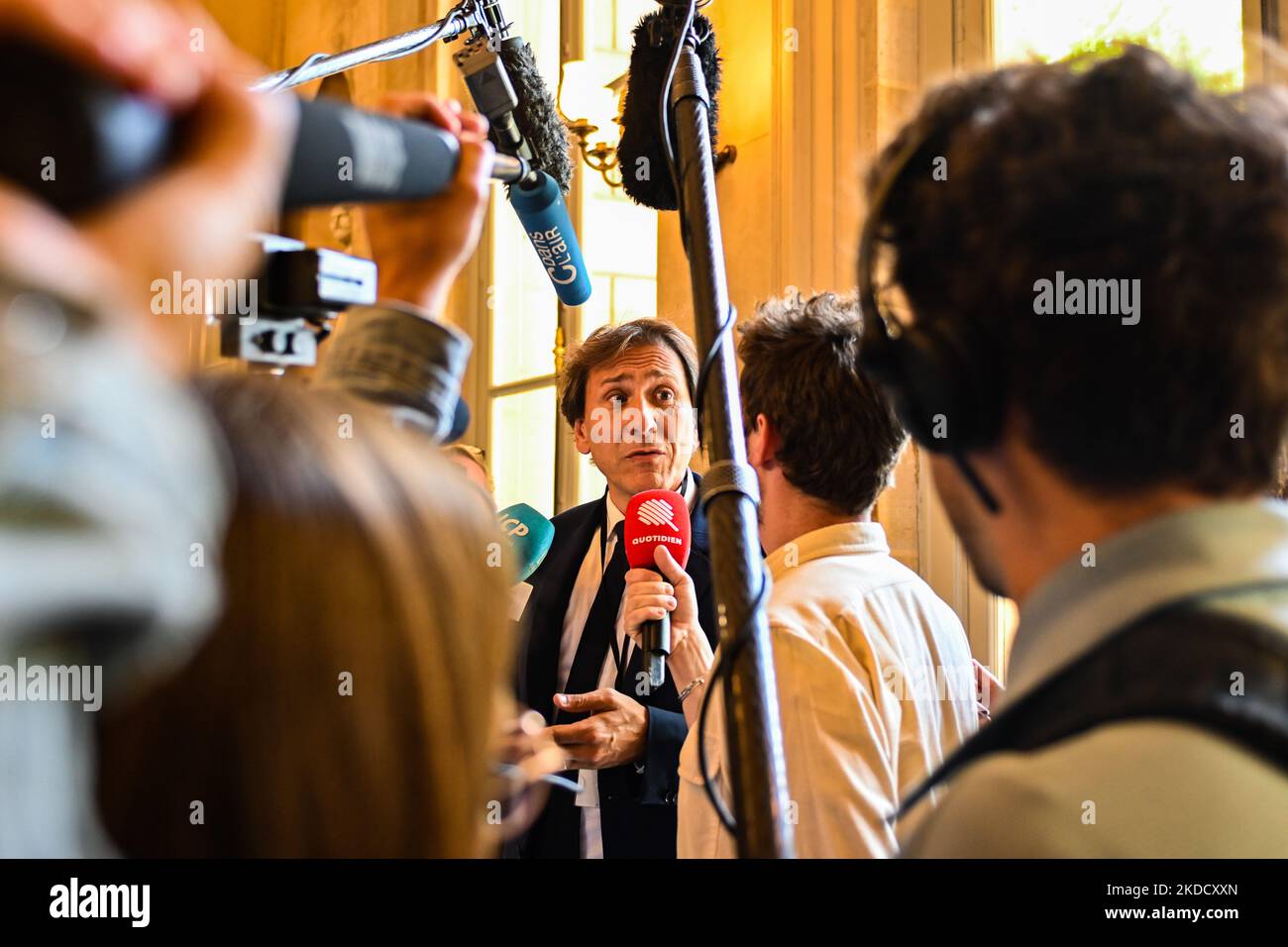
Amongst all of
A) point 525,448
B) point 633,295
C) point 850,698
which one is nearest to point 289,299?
point 850,698

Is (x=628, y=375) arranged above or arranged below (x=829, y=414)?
above

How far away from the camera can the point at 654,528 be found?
1.87 meters

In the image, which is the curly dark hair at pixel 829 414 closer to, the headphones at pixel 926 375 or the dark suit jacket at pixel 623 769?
the dark suit jacket at pixel 623 769

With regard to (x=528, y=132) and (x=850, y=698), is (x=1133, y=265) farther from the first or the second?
(x=850, y=698)

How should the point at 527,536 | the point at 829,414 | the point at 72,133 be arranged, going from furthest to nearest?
the point at 527,536
the point at 829,414
the point at 72,133

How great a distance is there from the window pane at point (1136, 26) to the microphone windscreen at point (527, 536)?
1304 mm

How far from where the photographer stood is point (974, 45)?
11.0 feet

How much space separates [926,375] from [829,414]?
0.98 metres

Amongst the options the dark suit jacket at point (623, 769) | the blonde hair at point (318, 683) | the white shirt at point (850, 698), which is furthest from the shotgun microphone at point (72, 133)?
the dark suit jacket at point (623, 769)

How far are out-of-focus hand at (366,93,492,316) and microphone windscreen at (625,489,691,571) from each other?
3.79ft

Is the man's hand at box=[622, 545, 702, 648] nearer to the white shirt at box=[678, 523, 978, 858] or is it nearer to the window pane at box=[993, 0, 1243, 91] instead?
the white shirt at box=[678, 523, 978, 858]

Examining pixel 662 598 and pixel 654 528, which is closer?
pixel 662 598
